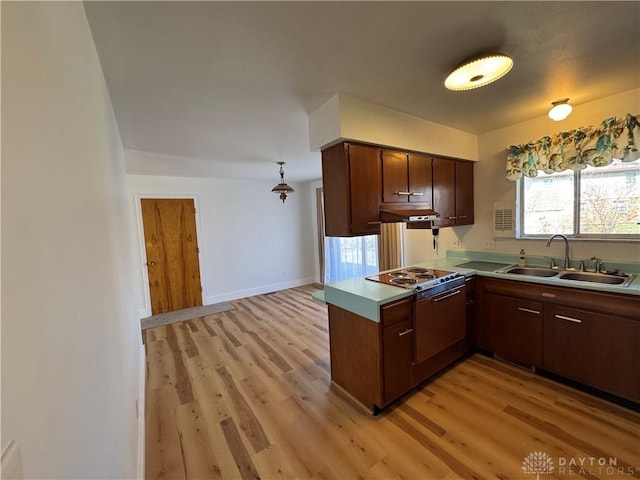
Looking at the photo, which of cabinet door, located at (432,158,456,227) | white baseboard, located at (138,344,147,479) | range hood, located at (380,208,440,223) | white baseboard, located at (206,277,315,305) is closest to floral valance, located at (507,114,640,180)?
cabinet door, located at (432,158,456,227)

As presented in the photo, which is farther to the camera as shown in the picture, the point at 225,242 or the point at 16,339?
the point at 225,242

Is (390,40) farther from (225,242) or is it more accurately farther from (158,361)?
(225,242)

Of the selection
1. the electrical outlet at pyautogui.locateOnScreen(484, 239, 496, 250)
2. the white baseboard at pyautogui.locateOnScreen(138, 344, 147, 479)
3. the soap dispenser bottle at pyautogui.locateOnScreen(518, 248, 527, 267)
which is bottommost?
the white baseboard at pyautogui.locateOnScreen(138, 344, 147, 479)

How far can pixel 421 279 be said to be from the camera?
240 centimetres

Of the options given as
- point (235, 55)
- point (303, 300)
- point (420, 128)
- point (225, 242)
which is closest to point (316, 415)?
point (235, 55)

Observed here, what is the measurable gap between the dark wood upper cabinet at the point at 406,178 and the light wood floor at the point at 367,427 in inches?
67.1

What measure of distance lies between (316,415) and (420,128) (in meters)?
2.68

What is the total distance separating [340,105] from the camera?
1.98 m

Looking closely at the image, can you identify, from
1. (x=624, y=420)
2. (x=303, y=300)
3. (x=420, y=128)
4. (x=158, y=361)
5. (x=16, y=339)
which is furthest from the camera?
(x=303, y=300)

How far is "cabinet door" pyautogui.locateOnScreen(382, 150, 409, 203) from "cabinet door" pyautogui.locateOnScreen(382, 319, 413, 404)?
1.09 metres

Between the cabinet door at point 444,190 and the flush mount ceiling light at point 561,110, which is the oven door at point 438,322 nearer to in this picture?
the cabinet door at point 444,190

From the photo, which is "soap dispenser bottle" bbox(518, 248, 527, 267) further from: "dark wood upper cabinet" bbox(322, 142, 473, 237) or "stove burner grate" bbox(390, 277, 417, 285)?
"stove burner grate" bbox(390, 277, 417, 285)

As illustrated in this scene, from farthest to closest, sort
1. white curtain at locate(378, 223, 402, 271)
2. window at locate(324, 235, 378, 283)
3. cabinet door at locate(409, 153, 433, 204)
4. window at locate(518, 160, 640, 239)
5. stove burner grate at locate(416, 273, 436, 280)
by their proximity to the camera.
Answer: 1. window at locate(324, 235, 378, 283)
2. white curtain at locate(378, 223, 402, 271)
3. cabinet door at locate(409, 153, 433, 204)
4. stove burner grate at locate(416, 273, 436, 280)
5. window at locate(518, 160, 640, 239)

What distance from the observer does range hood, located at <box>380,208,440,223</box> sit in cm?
233
